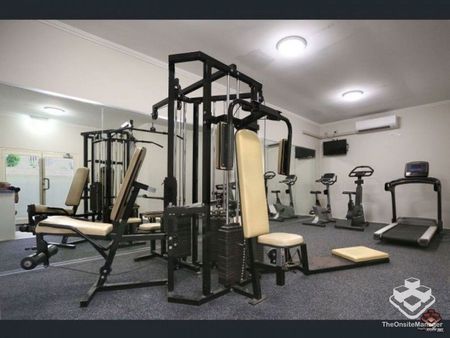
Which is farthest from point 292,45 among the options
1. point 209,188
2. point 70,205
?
point 70,205

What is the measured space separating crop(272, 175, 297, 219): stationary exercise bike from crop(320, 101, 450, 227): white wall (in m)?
1.58

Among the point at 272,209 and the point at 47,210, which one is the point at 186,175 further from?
the point at 272,209

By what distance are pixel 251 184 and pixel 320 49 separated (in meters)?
2.45

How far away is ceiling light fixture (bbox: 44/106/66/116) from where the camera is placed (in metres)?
2.70

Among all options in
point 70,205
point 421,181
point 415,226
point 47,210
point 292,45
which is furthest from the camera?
point 421,181

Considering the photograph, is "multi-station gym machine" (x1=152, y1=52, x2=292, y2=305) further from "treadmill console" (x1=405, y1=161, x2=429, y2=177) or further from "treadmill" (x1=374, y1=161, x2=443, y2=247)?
"treadmill console" (x1=405, y1=161, x2=429, y2=177)

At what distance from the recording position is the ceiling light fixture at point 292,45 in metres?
2.92

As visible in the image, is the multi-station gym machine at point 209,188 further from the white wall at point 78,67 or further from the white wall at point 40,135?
the white wall at point 40,135

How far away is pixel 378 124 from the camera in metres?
5.93

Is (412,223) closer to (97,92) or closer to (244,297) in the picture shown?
(244,297)

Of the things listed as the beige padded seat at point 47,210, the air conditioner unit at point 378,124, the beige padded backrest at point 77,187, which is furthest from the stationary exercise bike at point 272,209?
the beige padded seat at point 47,210

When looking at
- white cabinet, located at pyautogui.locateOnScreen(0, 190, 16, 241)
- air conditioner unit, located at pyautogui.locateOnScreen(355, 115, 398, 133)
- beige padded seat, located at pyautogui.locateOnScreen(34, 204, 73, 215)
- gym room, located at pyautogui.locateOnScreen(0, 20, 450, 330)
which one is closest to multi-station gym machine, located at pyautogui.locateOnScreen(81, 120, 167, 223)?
gym room, located at pyautogui.locateOnScreen(0, 20, 450, 330)

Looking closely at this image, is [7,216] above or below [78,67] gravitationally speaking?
below

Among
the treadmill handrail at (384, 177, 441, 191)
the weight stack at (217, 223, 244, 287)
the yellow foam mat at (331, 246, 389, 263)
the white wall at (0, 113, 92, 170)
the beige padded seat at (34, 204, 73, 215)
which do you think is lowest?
the yellow foam mat at (331, 246, 389, 263)
